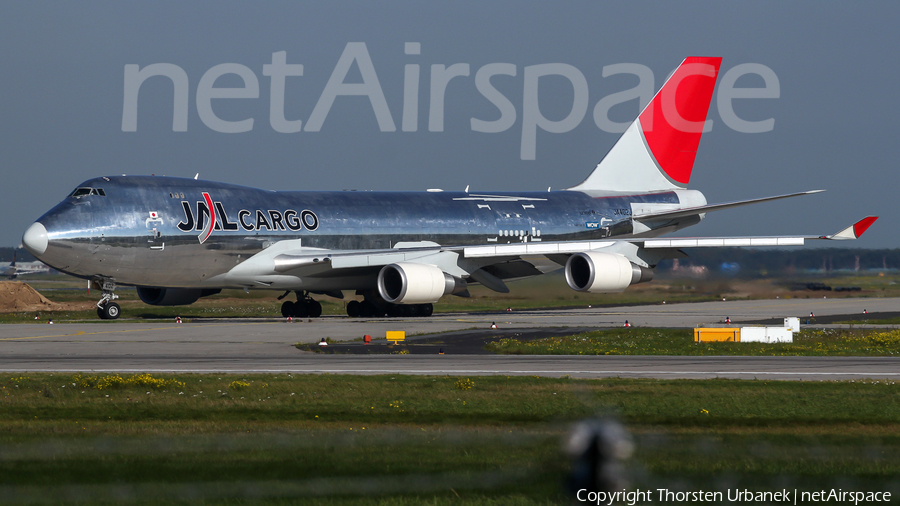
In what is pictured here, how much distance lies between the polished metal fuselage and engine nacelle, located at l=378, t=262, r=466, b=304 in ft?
11.4

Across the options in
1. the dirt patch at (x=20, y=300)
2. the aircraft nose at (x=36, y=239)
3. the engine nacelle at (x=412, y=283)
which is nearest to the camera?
the aircraft nose at (x=36, y=239)

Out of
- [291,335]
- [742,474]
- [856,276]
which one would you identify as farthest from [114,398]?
[856,276]

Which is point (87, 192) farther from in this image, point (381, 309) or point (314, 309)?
point (381, 309)

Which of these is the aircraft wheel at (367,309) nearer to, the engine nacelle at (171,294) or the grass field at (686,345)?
the engine nacelle at (171,294)

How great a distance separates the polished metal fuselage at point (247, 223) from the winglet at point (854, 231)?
1203 centimetres

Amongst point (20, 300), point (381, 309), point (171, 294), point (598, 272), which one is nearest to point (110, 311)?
point (171, 294)

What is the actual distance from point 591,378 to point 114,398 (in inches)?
316

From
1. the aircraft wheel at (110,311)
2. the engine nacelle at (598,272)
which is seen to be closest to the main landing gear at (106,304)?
the aircraft wheel at (110,311)

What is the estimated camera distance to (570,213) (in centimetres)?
4422

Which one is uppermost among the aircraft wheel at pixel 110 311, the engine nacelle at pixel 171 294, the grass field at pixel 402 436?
the engine nacelle at pixel 171 294

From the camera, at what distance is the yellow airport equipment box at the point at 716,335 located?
26.3 meters

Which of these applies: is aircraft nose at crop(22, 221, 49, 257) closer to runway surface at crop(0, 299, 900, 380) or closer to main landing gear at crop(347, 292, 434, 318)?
runway surface at crop(0, 299, 900, 380)

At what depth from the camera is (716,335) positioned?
26.3 metres

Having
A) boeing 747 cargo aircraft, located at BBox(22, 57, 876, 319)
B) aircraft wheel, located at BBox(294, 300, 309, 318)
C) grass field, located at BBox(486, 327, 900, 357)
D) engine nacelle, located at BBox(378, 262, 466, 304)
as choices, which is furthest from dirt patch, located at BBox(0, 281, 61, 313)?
grass field, located at BBox(486, 327, 900, 357)
